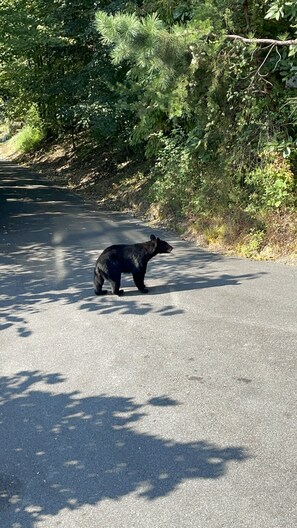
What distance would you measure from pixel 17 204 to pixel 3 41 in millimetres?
6544

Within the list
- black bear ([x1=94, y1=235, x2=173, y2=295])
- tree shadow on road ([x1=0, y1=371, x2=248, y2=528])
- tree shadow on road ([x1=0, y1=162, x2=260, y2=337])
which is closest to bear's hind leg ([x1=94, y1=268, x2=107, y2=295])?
black bear ([x1=94, y1=235, x2=173, y2=295])

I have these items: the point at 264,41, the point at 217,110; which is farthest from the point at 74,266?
the point at 264,41

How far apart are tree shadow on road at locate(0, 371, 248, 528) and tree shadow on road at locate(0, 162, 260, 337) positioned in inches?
95.0

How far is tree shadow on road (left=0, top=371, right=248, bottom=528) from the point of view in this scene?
3957 millimetres

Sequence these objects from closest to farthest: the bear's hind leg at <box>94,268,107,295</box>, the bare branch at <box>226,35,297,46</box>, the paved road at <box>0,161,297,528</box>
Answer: the paved road at <box>0,161,297,528</box>
the bear's hind leg at <box>94,268,107,295</box>
the bare branch at <box>226,35,297,46</box>

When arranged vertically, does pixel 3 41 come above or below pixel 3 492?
above

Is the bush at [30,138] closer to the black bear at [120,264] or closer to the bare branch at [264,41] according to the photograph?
the bare branch at [264,41]

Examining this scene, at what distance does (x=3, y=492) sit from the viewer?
4031 mm

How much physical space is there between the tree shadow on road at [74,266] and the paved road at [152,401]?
0.19 ft

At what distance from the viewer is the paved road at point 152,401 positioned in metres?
3.85

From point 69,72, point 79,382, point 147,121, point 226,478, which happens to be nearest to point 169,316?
point 79,382

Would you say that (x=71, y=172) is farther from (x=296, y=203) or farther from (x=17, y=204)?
(x=296, y=203)

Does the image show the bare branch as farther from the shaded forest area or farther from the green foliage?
the green foliage

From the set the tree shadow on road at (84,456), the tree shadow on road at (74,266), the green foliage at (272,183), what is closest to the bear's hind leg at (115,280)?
the tree shadow on road at (74,266)
